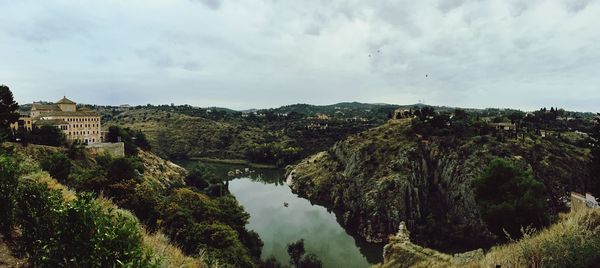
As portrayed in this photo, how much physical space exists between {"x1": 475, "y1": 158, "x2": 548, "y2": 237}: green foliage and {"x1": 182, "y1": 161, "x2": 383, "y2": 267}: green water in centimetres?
1948

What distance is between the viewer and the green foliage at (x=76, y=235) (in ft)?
21.6

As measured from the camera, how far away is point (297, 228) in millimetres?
50531

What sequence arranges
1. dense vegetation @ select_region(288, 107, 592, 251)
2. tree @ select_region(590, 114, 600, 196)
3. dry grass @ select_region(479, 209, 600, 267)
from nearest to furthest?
dry grass @ select_region(479, 209, 600, 267)
tree @ select_region(590, 114, 600, 196)
dense vegetation @ select_region(288, 107, 592, 251)

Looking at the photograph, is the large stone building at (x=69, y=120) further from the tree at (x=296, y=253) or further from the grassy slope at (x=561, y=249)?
the grassy slope at (x=561, y=249)

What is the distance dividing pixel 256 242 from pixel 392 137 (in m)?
39.6

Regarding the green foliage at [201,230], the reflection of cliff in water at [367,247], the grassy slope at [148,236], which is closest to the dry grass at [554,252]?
the grassy slope at [148,236]

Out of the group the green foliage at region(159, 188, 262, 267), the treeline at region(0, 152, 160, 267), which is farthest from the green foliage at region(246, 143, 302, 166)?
the treeline at region(0, 152, 160, 267)

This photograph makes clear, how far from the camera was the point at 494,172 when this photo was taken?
2370 centimetres

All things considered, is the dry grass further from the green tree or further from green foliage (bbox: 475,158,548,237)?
the green tree

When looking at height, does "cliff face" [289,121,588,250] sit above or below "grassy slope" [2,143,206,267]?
below

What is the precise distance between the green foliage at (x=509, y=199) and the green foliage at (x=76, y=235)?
20.3 m

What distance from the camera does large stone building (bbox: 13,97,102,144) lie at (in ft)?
163

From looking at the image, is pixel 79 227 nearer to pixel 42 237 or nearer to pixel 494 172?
pixel 42 237

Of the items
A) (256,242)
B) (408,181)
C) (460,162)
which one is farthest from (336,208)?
(256,242)
